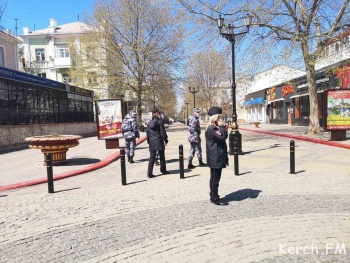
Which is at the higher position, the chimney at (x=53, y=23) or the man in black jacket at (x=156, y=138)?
the chimney at (x=53, y=23)

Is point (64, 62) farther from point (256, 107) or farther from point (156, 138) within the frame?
point (156, 138)

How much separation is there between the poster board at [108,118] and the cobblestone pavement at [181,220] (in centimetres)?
707

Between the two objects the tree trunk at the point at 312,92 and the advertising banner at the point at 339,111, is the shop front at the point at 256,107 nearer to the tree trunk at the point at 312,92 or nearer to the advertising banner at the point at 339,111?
the tree trunk at the point at 312,92

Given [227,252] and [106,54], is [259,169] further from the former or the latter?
[106,54]

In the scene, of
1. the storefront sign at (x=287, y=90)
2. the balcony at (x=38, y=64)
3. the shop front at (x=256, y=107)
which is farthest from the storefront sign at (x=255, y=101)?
the balcony at (x=38, y=64)

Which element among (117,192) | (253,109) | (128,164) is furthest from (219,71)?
(117,192)

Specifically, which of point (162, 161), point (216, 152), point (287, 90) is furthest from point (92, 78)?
point (216, 152)

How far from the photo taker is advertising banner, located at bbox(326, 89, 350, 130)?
14.3 meters

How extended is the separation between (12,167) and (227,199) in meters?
7.91

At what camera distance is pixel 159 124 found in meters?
8.14

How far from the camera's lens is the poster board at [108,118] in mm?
14687

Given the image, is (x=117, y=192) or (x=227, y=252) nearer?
(x=227, y=252)

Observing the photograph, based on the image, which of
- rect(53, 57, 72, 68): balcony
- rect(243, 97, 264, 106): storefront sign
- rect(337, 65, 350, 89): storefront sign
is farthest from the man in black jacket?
rect(53, 57, 72, 68): balcony

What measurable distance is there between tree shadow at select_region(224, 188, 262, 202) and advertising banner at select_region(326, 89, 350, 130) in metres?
9.98
